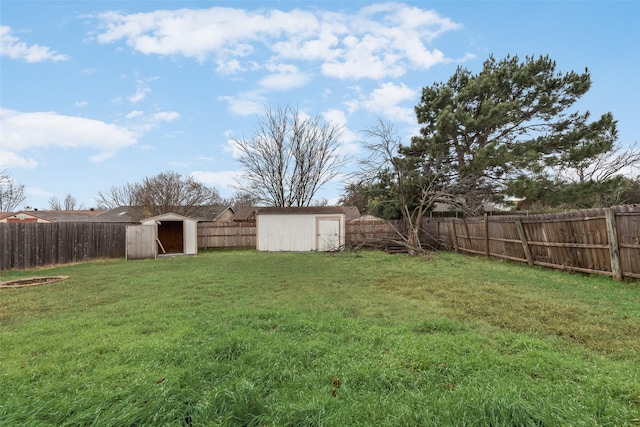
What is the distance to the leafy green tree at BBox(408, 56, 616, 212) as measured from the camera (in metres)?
13.0

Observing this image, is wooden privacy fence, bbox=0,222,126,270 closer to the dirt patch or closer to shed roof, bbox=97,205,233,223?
the dirt patch

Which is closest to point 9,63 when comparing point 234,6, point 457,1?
point 234,6

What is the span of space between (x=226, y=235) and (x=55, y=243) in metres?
7.43

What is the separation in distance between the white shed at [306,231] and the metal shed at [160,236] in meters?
3.40

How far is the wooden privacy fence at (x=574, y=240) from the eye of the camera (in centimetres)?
603

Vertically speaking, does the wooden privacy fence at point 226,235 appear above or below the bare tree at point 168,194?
below

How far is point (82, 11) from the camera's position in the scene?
6.62 m

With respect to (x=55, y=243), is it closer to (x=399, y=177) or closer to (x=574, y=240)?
(x=399, y=177)

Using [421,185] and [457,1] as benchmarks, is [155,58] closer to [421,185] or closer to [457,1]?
[457,1]

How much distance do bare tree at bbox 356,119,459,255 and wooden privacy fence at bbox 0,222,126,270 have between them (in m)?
11.9

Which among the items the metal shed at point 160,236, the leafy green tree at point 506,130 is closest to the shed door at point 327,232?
the leafy green tree at point 506,130

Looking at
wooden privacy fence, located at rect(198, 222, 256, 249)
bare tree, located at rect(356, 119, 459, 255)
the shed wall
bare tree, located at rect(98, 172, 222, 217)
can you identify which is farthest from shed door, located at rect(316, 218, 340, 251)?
bare tree, located at rect(98, 172, 222, 217)

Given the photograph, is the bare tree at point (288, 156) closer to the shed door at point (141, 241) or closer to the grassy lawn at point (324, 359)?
the shed door at point (141, 241)

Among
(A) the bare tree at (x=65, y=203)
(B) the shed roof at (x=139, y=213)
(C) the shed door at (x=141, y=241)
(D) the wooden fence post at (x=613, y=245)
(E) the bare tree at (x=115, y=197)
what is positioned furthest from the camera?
(A) the bare tree at (x=65, y=203)
